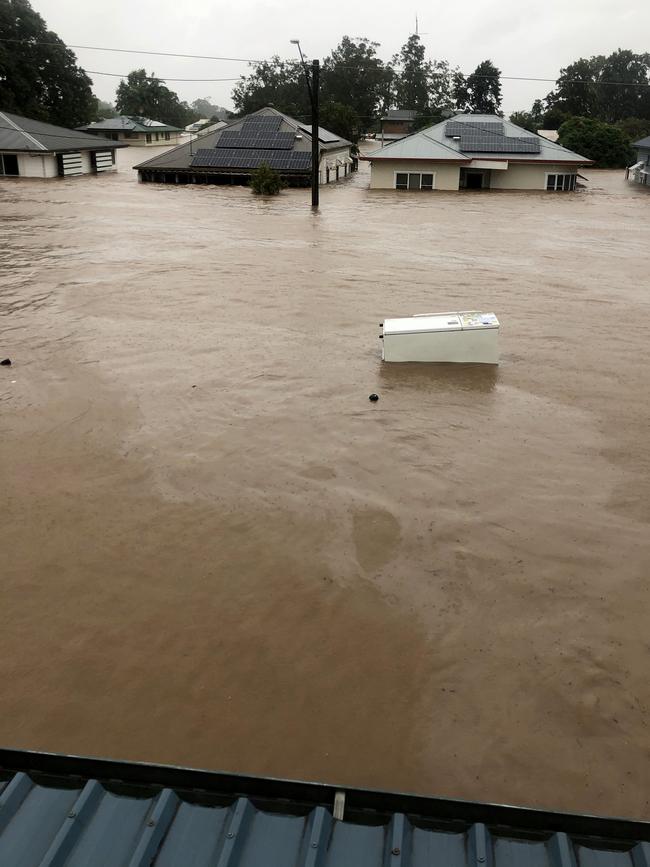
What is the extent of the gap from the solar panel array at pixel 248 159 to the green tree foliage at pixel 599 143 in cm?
2994

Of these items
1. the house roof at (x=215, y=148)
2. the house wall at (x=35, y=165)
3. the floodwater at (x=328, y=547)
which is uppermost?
the house roof at (x=215, y=148)

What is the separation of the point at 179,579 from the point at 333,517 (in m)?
1.97

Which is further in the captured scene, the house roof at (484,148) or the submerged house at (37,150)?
the submerged house at (37,150)

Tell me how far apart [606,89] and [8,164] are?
82382mm

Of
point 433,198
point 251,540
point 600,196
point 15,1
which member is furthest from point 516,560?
point 15,1

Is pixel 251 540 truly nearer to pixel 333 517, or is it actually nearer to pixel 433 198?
pixel 333 517

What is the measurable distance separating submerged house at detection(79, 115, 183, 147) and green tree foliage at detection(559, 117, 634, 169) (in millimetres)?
47948

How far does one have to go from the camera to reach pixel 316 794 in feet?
12.0

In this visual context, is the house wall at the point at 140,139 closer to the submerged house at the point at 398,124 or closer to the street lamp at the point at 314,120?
the submerged house at the point at 398,124

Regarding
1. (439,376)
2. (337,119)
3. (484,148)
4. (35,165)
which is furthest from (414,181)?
(439,376)

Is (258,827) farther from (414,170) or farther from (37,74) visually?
(37,74)

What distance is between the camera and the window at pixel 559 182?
157ft

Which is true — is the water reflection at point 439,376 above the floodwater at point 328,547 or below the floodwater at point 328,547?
above

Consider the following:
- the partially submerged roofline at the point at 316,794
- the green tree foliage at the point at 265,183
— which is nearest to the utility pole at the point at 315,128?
the green tree foliage at the point at 265,183
